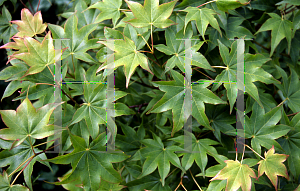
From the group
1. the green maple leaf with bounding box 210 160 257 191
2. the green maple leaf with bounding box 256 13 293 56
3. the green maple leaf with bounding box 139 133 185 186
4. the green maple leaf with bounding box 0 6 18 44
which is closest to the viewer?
the green maple leaf with bounding box 210 160 257 191

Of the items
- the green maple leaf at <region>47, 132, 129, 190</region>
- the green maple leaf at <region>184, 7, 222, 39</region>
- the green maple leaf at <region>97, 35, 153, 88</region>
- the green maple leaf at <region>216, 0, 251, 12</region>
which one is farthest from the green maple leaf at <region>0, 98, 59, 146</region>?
the green maple leaf at <region>216, 0, 251, 12</region>

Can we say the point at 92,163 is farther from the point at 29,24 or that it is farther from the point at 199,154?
the point at 29,24

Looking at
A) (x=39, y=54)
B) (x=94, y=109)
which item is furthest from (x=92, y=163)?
(x=39, y=54)

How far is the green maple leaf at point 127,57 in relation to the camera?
768mm

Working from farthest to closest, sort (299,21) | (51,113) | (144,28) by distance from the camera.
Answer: (299,21) < (144,28) < (51,113)

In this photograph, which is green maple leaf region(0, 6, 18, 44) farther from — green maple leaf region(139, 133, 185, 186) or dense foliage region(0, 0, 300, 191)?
green maple leaf region(139, 133, 185, 186)

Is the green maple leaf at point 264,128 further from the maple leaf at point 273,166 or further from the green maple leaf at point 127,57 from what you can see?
the green maple leaf at point 127,57

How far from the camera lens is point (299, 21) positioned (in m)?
1.00

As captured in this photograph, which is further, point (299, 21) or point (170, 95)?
point (299, 21)

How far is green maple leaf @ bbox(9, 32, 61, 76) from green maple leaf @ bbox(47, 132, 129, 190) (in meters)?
0.29

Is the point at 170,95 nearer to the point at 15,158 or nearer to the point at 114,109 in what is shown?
the point at 114,109

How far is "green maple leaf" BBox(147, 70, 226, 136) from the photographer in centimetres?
79

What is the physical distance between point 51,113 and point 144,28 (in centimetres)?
46

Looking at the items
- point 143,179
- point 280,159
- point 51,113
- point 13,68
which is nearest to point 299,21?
point 280,159
